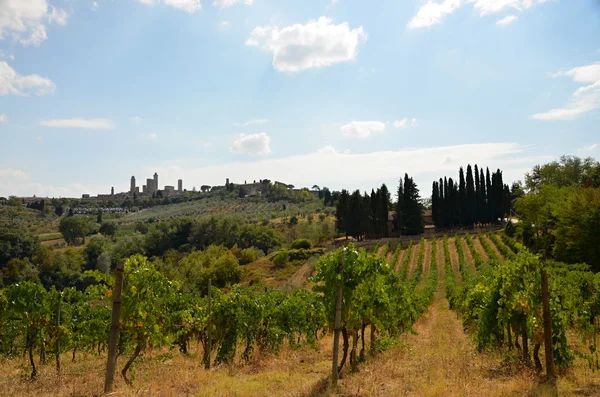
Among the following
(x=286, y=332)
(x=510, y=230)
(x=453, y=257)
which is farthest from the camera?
(x=510, y=230)

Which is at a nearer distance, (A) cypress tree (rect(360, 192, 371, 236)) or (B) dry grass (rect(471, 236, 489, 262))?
(B) dry grass (rect(471, 236, 489, 262))

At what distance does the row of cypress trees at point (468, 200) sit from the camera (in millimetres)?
63000

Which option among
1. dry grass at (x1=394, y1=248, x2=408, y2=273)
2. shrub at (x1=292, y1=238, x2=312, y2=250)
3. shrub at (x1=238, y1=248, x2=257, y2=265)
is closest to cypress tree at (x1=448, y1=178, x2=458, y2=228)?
dry grass at (x1=394, y1=248, x2=408, y2=273)

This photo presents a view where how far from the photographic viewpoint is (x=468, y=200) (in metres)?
62.9

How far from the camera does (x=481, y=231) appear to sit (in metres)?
59.2

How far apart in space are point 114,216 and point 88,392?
15899 centimetres

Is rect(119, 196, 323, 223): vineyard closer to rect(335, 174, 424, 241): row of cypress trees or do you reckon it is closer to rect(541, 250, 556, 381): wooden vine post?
A: rect(335, 174, 424, 241): row of cypress trees

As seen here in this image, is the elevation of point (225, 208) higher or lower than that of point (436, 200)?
higher

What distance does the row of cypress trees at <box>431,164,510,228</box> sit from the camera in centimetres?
6300

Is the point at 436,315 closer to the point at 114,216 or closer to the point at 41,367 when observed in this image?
the point at 41,367

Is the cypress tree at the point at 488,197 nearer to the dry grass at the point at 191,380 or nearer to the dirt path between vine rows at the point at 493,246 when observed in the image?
the dirt path between vine rows at the point at 493,246

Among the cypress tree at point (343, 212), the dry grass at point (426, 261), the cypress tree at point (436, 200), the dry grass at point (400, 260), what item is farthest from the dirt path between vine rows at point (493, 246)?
the cypress tree at point (343, 212)

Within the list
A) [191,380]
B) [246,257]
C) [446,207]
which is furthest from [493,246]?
[191,380]

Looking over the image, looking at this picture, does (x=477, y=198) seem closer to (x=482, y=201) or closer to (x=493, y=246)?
(x=482, y=201)
